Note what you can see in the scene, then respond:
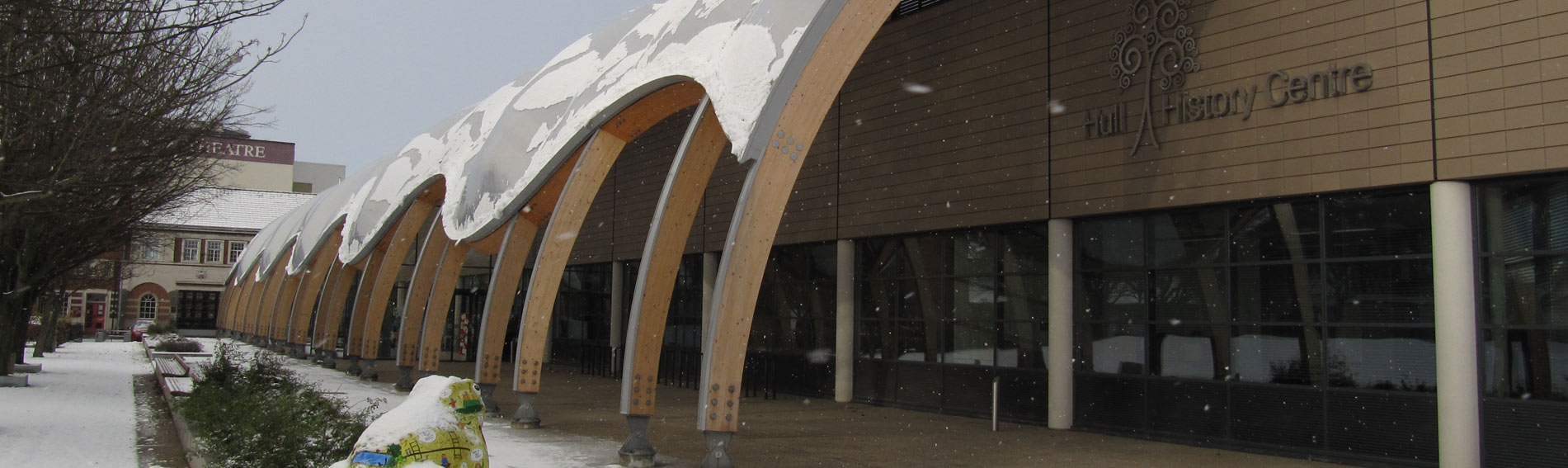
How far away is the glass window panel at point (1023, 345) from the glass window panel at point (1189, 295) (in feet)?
6.39

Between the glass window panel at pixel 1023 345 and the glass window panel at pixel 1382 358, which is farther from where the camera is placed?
the glass window panel at pixel 1023 345

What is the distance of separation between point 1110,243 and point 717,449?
6641mm

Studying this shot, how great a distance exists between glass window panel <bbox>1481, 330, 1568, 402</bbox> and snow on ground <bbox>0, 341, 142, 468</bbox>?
41.2 ft

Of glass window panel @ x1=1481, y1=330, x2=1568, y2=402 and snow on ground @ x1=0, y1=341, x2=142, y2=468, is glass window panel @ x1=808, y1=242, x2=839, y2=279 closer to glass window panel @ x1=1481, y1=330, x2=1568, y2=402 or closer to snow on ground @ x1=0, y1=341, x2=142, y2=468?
snow on ground @ x1=0, y1=341, x2=142, y2=468

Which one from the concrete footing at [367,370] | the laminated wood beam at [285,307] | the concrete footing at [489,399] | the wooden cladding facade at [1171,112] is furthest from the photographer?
the laminated wood beam at [285,307]

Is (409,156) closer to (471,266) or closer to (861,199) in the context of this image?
(861,199)

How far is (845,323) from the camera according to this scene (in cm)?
2014

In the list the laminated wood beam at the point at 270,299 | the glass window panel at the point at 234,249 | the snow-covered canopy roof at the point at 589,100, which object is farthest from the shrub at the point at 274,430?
the glass window panel at the point at 234,249

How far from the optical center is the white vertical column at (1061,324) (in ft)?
50.9

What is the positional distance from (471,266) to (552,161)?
22561 millimetres

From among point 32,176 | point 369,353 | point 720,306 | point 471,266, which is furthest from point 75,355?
point 720,306

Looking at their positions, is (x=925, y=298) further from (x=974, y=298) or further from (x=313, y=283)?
(x=313, y=283)

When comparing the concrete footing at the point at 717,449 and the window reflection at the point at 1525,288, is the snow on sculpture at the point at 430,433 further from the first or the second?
the window reflection at the point at 1525,288

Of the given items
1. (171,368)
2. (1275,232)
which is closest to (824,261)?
(1275,232)
